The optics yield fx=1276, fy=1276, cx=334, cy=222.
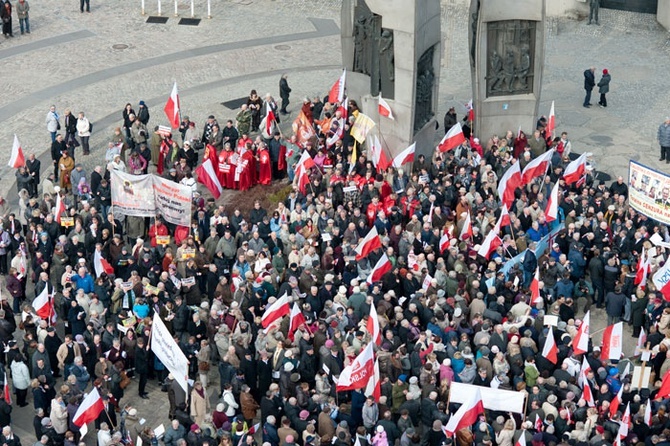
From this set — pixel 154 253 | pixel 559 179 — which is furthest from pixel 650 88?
pixel 154 253

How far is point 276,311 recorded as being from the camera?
27.7 m

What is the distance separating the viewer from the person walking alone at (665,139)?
38219 millimetres

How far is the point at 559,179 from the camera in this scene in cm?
3478

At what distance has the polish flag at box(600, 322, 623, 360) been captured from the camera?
26.9m

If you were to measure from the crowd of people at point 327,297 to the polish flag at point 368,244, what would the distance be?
191mm

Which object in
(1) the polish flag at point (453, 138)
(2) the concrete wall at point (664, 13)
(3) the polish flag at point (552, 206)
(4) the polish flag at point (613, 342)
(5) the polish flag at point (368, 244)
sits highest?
(2) the concrete wall at point (664, 13)

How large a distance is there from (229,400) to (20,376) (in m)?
4.80

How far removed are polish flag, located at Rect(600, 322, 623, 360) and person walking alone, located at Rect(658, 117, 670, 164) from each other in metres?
12.8

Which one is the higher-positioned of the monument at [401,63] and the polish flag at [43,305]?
the monument at [401,63]

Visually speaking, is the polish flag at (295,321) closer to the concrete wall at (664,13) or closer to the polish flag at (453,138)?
the polish flag at (453,138)

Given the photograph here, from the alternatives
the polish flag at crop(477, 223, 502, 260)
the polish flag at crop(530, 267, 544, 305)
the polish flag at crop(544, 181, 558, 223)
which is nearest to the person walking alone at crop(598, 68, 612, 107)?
the polish flag at crop(544, 181, 558, 223)

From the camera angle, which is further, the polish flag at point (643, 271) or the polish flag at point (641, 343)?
the polish flag at point (643, 271)

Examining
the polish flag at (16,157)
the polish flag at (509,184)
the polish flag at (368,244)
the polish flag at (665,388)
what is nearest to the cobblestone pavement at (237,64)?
the polish flag at (16,157)

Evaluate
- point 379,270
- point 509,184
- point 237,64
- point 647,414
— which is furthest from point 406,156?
point 237,64
